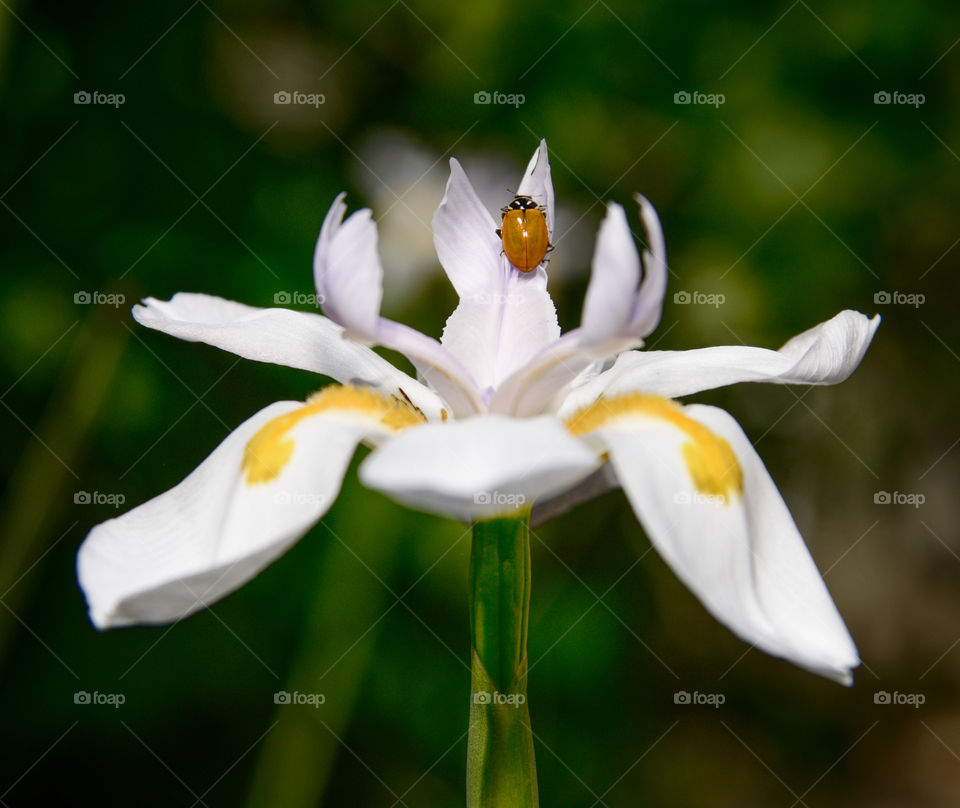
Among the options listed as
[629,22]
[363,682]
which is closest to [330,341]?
[363,682]

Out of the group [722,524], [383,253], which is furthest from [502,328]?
[383,253]

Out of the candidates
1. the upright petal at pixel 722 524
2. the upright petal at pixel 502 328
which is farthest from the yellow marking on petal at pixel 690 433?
the upright petal at pixel 502 328

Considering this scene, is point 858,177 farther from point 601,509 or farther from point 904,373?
point 601,509

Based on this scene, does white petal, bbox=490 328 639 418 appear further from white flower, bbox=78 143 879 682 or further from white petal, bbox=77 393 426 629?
white petal, bbox=77 393 426 629

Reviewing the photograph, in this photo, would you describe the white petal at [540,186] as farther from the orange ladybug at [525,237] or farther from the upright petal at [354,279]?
the upright petal at [354,279]

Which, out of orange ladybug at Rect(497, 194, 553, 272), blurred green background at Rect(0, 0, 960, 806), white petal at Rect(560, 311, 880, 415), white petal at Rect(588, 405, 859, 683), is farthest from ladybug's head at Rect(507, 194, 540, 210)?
blurred green background at Rect(0, 0, 960, 806)
